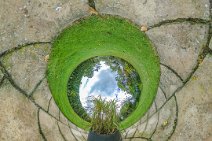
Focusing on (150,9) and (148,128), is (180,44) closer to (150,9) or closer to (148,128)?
(150,9)

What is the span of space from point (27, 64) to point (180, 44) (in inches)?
57.5

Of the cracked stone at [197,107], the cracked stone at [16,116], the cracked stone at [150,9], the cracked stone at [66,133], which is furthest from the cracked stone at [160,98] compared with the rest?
the cracked stone at [16,116]

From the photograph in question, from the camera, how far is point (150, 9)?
4113 millimetres

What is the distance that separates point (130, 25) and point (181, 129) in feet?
3.68

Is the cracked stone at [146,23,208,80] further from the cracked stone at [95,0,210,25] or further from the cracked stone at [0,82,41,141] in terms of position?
the cracked stone at [0,82,41,141]

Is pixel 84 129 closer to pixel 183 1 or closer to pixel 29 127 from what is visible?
pixel 29 127

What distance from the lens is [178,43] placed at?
4.18 m

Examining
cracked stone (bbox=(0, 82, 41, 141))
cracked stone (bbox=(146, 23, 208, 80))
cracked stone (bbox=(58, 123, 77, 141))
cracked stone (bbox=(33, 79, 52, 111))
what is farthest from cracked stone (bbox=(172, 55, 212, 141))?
cracked stone (bbox=(0, 82, 41, 141))

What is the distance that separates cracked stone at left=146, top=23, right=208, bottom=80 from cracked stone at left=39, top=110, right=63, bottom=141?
1.22m

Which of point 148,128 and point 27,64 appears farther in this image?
point 148,128

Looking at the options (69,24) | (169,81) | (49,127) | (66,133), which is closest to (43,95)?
(49,127)

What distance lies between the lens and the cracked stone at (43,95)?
4180 millimetres

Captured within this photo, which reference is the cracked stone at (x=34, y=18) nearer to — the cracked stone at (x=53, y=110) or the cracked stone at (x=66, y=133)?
the cracked stone at (x=53, y=110)

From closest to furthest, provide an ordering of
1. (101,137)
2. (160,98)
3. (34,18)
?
1. (101,137)
2. (34,18)
3. (160,98)
